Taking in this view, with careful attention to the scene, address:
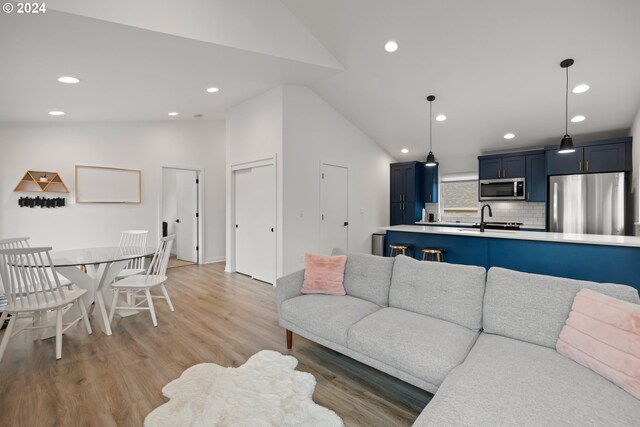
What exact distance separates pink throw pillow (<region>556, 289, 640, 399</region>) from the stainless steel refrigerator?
161 inches

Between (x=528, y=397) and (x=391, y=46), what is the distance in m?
3.92

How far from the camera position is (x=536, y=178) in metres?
5.55

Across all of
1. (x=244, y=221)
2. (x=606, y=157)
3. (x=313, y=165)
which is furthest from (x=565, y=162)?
(x=244, y=221)

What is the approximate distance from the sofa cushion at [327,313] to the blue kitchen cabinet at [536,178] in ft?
15.6

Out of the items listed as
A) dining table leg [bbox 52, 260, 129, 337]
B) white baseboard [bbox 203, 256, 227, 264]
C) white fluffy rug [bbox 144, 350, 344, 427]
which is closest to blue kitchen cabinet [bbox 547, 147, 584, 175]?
white fluffy rug [bbox 144, 350, 344, 427]

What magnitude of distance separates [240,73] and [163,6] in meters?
1.29

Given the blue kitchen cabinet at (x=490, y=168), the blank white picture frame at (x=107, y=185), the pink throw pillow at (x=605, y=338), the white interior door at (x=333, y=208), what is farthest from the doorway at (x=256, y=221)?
the blue kitchen cabinet at (x=490, y=168)

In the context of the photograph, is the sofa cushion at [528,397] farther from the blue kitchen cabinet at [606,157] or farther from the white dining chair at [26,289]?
the blue kitchen cabinet at [606,157]

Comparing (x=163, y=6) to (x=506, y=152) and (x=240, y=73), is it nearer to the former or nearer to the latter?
(x=240, y=73)

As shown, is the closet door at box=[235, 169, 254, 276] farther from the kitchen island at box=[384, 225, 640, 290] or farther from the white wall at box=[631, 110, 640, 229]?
the white wall at box=[631, 110, 640, 229]

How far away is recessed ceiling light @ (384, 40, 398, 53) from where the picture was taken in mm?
3820

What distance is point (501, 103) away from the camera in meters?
4.69

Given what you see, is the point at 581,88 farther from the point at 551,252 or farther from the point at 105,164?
the point at 105,164

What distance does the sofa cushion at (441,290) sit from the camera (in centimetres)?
215
